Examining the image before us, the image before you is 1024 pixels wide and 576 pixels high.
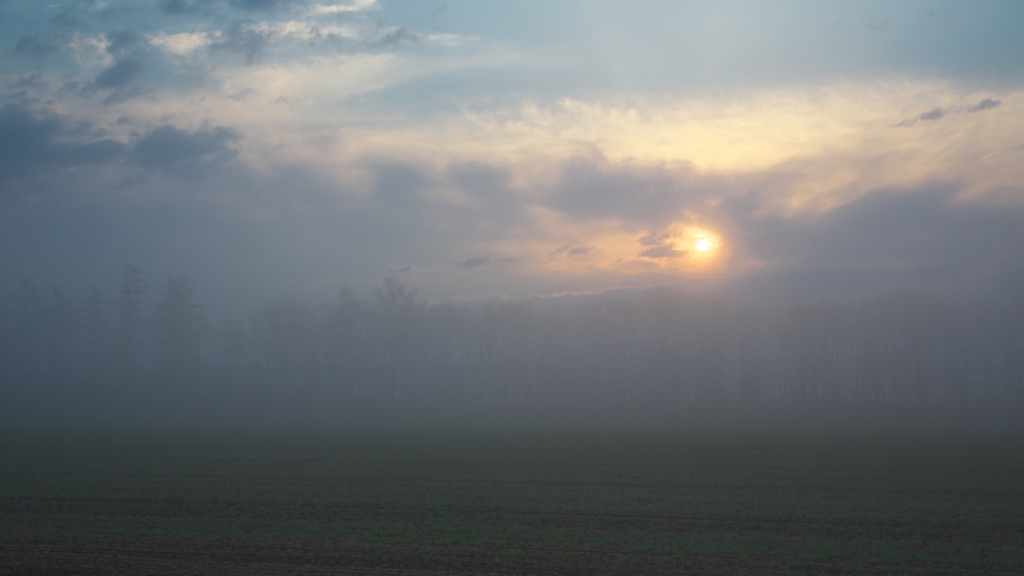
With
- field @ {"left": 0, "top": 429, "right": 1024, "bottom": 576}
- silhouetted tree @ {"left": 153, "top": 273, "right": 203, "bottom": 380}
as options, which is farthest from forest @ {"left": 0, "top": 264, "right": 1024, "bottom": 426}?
field @ {"left": 0, "top": 429, "right": 1024, "bottom": 576}

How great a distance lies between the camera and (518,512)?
1717cm

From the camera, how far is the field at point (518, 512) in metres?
12.7

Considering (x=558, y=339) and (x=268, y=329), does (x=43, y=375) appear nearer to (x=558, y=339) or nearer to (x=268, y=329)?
(x=268, y=329)

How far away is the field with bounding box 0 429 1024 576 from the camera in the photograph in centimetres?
1270

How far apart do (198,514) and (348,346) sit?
76044 mm

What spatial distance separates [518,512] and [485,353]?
81.8 metres

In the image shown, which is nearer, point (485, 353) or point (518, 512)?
point (518, 512)

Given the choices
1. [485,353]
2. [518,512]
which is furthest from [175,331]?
[518,512]

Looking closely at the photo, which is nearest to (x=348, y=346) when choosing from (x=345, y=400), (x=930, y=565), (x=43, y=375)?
(x=345, y=400)

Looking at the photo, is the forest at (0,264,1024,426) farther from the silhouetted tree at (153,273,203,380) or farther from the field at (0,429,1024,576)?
the field at (0,429,1024,576)

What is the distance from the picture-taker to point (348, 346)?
91438mm

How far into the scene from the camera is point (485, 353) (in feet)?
324

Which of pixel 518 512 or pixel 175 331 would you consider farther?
pixel 175 331

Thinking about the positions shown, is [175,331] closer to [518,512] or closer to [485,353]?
[485,353]
